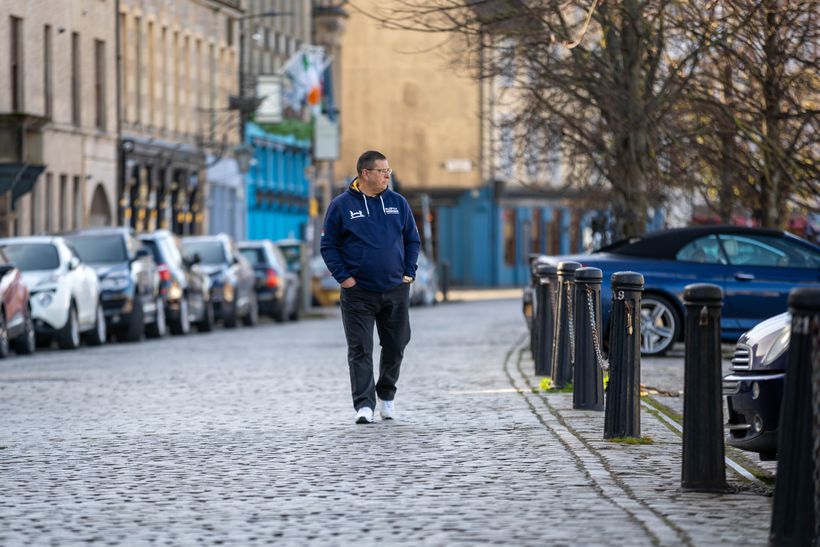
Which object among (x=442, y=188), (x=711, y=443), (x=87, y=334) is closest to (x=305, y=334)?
(x=87, y=334)

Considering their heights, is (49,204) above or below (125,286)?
above

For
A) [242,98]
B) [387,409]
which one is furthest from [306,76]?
[387,409]

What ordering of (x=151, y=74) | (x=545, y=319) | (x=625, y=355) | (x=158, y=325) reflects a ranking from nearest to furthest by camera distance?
(x=625, y=355), (x=545, y=319), (x=158, y=325), (x=151, y=74)

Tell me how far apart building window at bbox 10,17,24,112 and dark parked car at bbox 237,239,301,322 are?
7705 mm

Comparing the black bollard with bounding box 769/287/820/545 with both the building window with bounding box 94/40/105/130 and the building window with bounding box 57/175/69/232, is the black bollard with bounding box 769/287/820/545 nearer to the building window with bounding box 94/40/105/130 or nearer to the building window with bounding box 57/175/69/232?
the building window with bounding box 57/175/69/232

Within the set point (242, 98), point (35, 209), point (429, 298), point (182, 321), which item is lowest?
point (429, 298)

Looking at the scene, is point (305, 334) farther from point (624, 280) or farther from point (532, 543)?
point (532, 543)

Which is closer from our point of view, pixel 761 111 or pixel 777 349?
pixel 777 349

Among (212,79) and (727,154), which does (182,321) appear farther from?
(212,79)

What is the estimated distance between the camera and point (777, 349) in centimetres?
1046

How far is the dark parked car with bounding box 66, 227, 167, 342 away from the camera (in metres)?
33.6

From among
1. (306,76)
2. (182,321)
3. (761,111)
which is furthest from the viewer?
(306,76)

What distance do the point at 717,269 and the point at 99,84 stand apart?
120 ft

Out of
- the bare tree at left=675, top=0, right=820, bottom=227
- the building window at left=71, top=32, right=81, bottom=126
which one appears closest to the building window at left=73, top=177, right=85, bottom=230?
the building window at left=71, top=32, right=81, bottom=126
